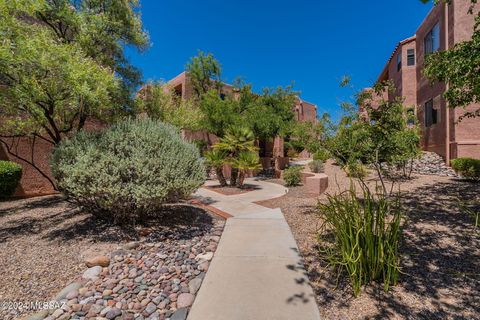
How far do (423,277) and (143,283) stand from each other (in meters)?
3.83

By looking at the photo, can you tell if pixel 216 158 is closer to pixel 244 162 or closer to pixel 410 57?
pixel 244 162

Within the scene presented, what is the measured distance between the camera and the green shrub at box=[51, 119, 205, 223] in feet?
14.6

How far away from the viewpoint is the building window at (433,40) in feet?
46.8

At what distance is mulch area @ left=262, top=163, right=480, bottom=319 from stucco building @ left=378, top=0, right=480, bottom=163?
587 cm

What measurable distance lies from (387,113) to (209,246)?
4.35 meters

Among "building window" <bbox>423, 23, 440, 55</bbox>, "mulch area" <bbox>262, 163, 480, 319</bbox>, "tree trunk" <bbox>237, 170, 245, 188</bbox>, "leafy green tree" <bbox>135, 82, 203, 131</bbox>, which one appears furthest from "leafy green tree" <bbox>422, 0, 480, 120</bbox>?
"building window" <bbox>423, 23, 440, 55</bbox>

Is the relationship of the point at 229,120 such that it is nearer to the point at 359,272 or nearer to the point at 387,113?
the point at 387,113

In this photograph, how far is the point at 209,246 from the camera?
4.47 meters

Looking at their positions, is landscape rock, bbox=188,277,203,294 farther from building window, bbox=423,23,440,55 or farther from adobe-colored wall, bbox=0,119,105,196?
building window, bbox=423,23,440,55

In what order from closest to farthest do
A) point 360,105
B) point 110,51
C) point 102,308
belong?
point 102,308 → point 360,105 → point 110,51

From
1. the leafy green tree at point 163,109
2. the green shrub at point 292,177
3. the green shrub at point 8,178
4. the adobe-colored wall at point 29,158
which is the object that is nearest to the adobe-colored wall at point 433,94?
the green shrub at point 292,177

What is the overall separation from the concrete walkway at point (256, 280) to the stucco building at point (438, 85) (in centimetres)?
828

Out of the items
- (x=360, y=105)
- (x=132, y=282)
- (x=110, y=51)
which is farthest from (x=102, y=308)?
(x=110, y=51)

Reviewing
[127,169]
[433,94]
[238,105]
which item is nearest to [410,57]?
[433,94]
